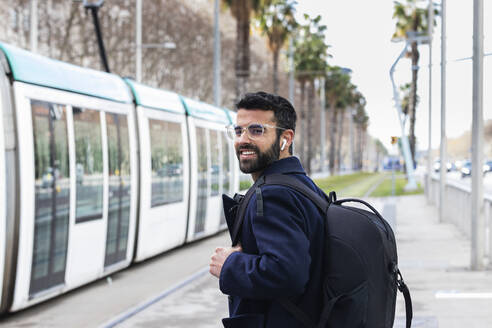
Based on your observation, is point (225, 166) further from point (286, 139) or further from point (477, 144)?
point (286, 139)

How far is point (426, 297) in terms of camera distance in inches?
376

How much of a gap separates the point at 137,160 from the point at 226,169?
6.37 metres

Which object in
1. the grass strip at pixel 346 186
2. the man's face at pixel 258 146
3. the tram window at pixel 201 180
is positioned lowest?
the grass strip at pixel 346 186

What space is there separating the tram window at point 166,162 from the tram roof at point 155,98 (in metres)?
0.25

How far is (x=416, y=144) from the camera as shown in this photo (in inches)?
2532

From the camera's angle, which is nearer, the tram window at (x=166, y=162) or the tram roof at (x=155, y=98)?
the tram roof at (x=155, y=98)

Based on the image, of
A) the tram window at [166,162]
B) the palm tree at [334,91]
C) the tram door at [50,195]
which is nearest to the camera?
the tram door at [50,195]

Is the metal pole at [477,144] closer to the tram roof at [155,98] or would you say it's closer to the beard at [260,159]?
the tram roof at [155,98]

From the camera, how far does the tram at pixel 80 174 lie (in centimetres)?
809

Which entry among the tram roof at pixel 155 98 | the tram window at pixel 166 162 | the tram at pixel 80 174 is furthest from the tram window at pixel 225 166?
the tram window at pixel 166 162

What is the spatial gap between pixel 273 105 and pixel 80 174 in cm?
677

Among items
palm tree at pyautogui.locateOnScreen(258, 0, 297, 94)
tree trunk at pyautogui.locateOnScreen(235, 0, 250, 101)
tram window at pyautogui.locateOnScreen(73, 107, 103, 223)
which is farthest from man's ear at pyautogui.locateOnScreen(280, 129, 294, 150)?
palm tree at pyautogui.locateOnScreen(258, 0, 297, 94)

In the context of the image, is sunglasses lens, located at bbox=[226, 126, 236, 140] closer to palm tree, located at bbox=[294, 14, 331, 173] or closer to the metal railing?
the metal railing

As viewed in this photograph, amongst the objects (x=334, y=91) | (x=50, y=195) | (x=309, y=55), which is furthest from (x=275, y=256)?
(x=334, y=91)
